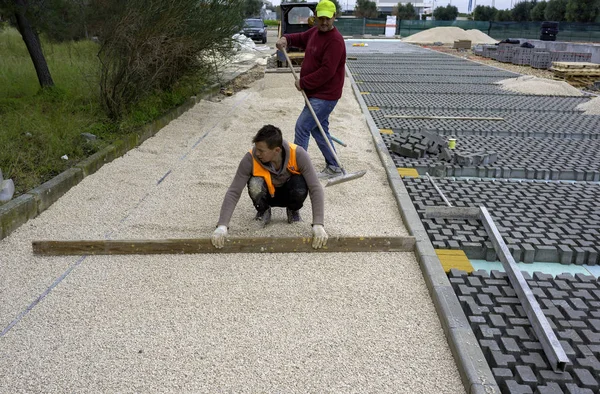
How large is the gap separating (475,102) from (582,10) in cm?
3818

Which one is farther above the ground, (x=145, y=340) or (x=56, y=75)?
(x=56, y=75)

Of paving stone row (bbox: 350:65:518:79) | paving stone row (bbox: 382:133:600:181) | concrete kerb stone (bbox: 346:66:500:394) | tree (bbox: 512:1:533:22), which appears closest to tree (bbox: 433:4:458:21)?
tree (bbox: 512:1:533:22)

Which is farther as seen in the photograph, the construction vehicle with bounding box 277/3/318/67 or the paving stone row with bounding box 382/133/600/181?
the construction vehicle with bounding box 277/3/318/67

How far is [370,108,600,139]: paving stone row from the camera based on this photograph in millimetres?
7719

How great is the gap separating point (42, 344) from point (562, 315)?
307 centimetres

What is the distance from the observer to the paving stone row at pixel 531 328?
2.49 meters

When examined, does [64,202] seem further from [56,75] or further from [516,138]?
[516,138]

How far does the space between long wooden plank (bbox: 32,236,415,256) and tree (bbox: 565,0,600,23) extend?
44125 millimetres

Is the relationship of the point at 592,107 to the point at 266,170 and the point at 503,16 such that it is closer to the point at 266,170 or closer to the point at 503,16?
the point at 266,170

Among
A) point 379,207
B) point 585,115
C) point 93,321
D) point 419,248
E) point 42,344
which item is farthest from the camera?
point 585,115

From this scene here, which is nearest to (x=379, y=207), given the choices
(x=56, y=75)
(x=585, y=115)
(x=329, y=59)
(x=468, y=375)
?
(x=329, y=59)

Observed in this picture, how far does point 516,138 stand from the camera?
24.4ft

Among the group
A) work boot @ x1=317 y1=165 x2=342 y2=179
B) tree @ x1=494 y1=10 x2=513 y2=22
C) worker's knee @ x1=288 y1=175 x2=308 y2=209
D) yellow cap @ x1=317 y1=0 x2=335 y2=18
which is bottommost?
work boot @ x1=317 y1=165 x2=342 y2=179

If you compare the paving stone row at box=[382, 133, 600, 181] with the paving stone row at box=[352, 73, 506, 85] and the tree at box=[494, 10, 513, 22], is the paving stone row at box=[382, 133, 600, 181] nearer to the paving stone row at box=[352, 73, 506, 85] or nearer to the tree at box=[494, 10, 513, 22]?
the paving stone row at box=[352, 73, 506, 85]
